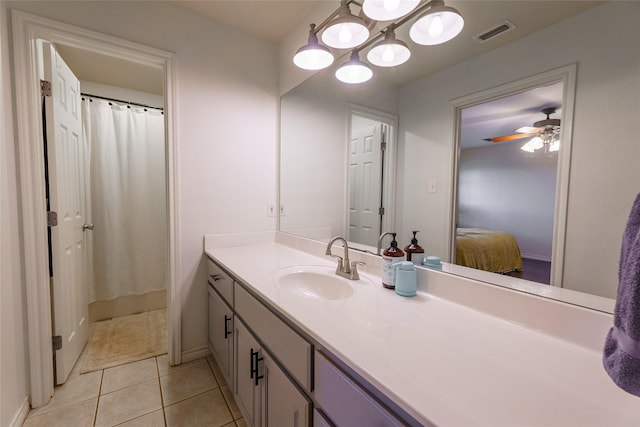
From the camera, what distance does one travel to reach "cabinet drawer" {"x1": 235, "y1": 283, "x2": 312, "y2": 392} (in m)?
0.83

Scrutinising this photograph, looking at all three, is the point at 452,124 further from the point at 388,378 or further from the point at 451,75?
the point at 388,378

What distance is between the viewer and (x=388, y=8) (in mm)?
1057

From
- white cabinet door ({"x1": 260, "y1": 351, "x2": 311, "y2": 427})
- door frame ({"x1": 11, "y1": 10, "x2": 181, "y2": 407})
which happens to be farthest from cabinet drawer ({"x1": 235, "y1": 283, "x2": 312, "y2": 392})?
door frame ({"x1": 11, "y1": 10, "x2": 181, "y2": 407})

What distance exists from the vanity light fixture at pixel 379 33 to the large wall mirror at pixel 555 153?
0.40ft

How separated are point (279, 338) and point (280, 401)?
0.74 ft

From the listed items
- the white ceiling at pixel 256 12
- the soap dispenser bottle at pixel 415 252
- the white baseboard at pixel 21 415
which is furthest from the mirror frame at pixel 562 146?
the white baseboard at pixel 21 415

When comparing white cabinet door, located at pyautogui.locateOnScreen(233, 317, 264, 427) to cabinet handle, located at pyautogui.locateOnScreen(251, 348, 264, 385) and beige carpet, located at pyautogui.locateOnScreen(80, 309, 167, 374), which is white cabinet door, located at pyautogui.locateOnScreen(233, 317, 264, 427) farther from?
beige carpet, located at pyautogui.locateOnScreen(80, 309, 167, 374)

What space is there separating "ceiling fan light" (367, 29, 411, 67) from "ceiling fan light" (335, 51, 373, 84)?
73mm

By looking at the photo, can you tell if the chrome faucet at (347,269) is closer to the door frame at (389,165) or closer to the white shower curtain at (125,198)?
the door frame at (389,165)

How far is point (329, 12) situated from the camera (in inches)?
61.3

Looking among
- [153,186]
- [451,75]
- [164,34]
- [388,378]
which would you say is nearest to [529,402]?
[388,378]

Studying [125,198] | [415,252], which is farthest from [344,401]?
[125,198]

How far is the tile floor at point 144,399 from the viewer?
1.41 meters

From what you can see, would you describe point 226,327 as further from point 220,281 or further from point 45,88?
point 45,88
